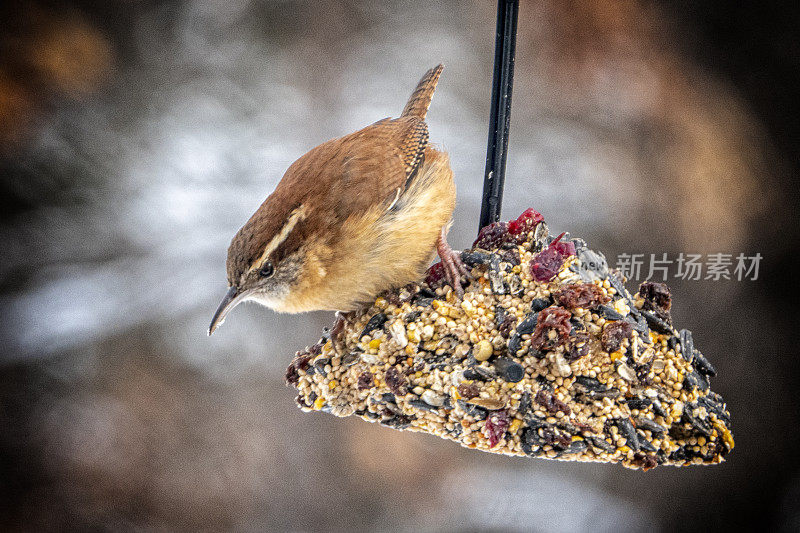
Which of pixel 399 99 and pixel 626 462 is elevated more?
pixel 399 99

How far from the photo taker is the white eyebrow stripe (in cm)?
127

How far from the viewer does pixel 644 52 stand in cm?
216

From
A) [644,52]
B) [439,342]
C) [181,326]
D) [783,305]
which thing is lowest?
[439,342]

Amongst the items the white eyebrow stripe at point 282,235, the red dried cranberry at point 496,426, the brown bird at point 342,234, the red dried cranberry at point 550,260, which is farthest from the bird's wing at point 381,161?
the red dried cranberry at point 496,426

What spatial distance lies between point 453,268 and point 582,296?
29 cm

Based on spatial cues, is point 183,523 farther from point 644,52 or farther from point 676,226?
point 644,52

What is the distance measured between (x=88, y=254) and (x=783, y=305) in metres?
2.70

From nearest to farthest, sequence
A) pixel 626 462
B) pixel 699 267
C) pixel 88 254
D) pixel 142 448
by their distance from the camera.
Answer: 1. pixel 626 462
2. pixel 88 254
3. pixel 142 448
4. pixel 699 267

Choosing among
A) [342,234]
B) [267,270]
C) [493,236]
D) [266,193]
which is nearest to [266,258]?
[267,270]

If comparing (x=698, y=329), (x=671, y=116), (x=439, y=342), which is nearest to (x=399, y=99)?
(x=671, y=116)

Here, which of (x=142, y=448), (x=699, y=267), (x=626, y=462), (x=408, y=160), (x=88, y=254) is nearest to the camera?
(x=626, y=462)

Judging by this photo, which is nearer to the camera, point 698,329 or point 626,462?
point 626,462

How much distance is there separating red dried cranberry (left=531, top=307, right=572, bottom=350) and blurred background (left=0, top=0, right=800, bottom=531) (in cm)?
105

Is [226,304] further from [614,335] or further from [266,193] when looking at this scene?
[266,193]
